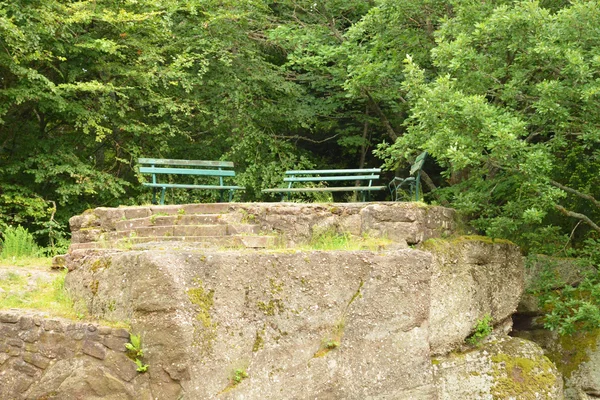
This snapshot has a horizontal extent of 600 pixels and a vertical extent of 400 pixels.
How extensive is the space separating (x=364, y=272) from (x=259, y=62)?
9.44 metres

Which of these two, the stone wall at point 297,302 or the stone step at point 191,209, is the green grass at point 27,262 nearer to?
the stone wall at point 297,302

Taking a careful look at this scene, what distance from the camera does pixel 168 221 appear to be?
9.60 metres

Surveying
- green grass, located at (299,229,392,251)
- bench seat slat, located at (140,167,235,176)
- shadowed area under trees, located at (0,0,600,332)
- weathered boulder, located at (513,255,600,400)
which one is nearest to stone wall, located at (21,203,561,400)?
green grass, located at (299,229,392,251)

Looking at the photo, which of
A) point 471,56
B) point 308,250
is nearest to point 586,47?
point 471,56

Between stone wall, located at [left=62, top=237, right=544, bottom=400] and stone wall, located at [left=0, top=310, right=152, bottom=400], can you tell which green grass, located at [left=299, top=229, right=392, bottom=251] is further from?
stone wall, located at [left=0, top=310, right=152, bottom=400]

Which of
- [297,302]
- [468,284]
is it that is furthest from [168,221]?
[468,284]

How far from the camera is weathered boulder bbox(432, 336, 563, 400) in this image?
364 inches

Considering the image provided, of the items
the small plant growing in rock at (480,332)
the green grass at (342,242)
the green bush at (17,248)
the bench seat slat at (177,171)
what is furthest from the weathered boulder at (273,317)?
the bench seat slat at (177,171)

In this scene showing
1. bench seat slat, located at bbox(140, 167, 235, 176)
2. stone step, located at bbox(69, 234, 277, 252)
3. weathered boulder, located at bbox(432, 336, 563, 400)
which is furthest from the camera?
bench seat slat, located at bbox(140, 167, 235, 176)

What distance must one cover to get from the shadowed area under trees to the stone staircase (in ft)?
8.12

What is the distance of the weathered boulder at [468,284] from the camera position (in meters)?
9.09

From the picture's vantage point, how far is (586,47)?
9.55 metres

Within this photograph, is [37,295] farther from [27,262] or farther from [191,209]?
[191,209]

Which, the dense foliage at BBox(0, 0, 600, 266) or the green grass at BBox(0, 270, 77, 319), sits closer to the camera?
the green grass at BBox(0, 270, 77, 319)
